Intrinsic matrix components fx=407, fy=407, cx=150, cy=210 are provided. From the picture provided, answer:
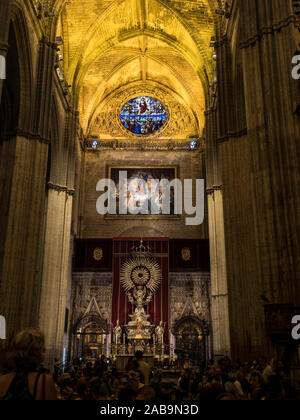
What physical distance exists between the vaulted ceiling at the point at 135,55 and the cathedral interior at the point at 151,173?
0.25 ft

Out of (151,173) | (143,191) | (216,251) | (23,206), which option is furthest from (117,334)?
(151,173)

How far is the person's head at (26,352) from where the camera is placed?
2393 millimetres

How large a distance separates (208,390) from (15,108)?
13742 mm

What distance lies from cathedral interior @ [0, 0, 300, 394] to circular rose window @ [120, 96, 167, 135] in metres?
0.09

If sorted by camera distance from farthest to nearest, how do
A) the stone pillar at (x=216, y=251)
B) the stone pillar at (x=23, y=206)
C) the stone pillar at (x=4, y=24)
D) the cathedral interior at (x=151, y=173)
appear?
the stone pillar at (x=216, y=251) → the stone pillar at (x=23, y=206) → the stone pillar at (x=4, y=24) → the cathedral interior at (x=151, y=173)

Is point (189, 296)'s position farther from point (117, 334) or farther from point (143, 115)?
point (143, 115)

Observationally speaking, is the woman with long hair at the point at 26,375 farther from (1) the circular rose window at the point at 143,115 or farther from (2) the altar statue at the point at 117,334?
(1) the circular rose window at the point at 143,115

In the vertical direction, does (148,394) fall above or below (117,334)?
below

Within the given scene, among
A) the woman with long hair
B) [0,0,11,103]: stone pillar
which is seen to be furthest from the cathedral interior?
the woman with long hair

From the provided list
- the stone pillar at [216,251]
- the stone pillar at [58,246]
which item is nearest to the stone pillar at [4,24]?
the stone pillar at [58,246]

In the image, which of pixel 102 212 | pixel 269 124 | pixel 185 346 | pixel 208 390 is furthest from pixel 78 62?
pixel 208 390

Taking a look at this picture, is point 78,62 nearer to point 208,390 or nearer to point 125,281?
point 125,281

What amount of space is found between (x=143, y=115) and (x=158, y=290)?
11.7 meters

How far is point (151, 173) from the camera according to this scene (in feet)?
82.2
